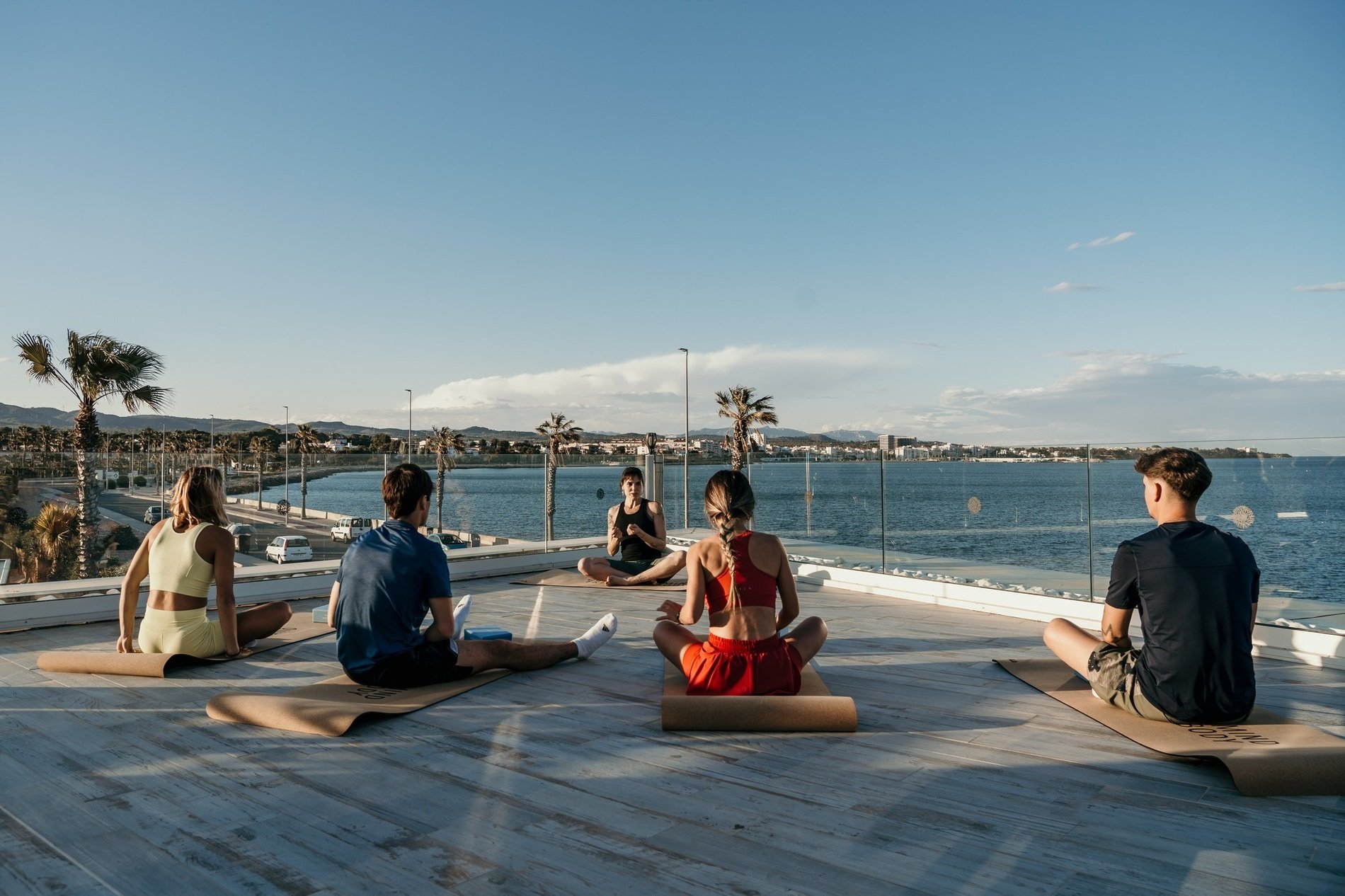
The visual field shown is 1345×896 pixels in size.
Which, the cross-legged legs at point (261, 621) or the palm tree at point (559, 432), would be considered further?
the palm tree at point (559, 432)

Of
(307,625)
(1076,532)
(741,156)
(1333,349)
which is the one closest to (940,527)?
(1076,532)

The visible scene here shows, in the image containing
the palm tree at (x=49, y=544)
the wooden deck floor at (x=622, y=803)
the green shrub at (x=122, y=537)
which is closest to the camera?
the wooden deck floor at (x=622, y=803)

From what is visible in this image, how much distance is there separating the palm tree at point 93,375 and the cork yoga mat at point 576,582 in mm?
9347

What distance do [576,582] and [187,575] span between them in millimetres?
3907

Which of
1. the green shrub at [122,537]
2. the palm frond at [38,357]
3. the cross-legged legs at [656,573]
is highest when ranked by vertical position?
the palm frond at [38,357]

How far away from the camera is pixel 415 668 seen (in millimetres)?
3605

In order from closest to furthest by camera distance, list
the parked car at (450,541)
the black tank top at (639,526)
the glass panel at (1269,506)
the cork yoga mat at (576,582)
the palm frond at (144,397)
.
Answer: the glass panel at (1269,506), the cork yoga mat at (576,582), the black tank top at (639,526), the parked car at (450,541), the palm frond at (144,397)

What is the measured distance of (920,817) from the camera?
7.46 ft

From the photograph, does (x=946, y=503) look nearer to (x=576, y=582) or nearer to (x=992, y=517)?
(x=992, y=517)

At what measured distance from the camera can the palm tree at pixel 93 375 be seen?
1279 centimetres

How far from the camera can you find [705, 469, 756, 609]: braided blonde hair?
3.16 meters

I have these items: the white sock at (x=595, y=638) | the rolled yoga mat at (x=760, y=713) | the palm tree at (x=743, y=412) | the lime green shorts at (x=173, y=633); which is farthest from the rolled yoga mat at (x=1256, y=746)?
the palm tree at (x=743, y=412)

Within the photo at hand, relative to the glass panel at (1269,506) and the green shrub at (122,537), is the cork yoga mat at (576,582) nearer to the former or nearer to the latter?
the glass panel at (1269,506)

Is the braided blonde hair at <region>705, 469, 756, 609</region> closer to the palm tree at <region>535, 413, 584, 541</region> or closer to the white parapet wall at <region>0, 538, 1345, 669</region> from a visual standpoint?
the white parapet wall at <region>0, 538, 1345, 669</region>
